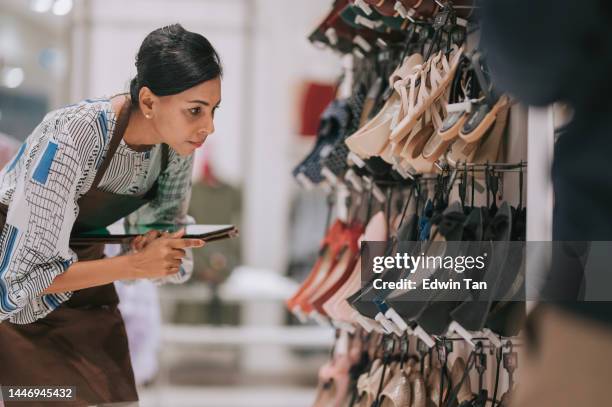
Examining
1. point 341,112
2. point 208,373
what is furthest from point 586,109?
point 208,373

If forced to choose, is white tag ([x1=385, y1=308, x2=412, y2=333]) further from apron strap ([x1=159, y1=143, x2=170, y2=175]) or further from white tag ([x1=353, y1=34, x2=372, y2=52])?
white tag ([x1=353, y1=34, x2=372, y2=52])

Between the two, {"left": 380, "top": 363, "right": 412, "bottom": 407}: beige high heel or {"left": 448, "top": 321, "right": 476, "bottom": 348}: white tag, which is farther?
{"left": 380, "top": 363, "right": 412, "bottom": 407}: beige high heel

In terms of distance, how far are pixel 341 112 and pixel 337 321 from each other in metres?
Result: 0.67

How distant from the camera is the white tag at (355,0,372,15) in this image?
2.22 m

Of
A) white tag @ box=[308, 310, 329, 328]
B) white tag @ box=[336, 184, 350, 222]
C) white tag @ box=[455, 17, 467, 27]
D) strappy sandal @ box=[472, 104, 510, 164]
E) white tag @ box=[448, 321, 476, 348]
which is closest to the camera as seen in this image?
white tag @ box=[448, 321, 476, 348]

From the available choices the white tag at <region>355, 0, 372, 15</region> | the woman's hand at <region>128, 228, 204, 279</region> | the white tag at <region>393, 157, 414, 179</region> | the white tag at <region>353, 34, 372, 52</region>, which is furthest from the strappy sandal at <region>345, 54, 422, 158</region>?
the woman's hand at <region>128, 228, 204, 279</region>

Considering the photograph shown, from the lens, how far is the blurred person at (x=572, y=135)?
93cm

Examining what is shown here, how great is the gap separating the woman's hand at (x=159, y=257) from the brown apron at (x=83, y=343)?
0.53 feet

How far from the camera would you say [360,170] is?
7.92 ft

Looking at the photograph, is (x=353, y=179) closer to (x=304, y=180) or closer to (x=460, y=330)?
(x=304, y=180)

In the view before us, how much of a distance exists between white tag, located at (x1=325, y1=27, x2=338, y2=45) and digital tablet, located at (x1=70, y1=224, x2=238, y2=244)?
82 cm

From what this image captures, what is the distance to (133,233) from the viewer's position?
2.05 meters

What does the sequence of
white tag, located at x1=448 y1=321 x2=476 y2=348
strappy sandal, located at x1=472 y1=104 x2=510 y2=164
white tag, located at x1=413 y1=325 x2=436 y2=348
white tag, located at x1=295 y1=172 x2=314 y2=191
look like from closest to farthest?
white tag, located at x1=448 y1=321 x2=476 y2=348 < white tag, located at x1=413 y1=325 x2=436 y2=348 < strappy sandal, located at x1=472 y1=104 x2=510 y2=164 < white tag, located at x1=295 y1=172 x2=314 y2=191

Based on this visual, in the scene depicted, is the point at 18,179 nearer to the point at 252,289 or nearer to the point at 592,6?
the point at 592,6
